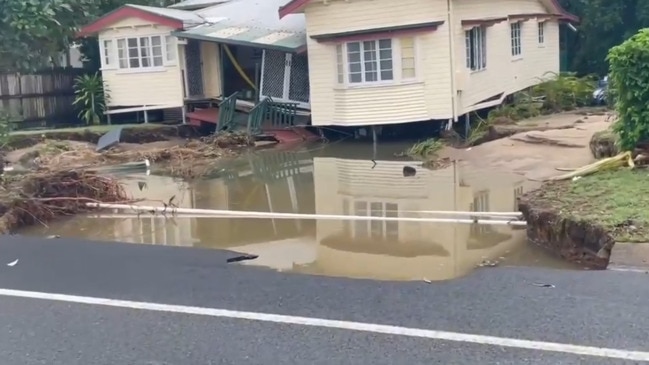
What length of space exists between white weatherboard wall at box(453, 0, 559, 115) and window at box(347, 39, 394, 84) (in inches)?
68.8

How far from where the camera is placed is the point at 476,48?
2197 cm

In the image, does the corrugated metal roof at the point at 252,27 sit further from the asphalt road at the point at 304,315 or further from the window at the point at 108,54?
the asphalt road at the point at 304,315

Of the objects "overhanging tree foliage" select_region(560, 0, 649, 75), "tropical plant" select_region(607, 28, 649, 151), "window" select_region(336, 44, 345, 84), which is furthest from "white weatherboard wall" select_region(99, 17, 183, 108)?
"overhanging tree foliage" select_region(560, 0, 649, 75)

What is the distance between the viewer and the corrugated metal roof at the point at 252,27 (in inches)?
861

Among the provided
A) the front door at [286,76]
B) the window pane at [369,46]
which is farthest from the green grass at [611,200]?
the front door at [286,76]

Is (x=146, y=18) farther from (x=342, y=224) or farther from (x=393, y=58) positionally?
(x=342, y=224)

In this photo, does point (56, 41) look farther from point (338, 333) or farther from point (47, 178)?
point (338, 333)

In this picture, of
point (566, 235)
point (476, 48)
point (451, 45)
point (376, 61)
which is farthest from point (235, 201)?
point (476, 48)

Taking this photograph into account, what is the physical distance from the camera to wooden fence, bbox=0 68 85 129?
998 inches

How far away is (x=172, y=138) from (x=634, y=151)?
51.6 feet

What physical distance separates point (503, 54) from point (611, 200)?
641 inches

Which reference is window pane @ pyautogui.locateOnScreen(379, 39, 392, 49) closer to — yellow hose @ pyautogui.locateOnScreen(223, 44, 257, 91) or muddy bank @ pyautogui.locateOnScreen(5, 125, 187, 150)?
yellow hose @ pyautogui.locateOnScreen(223, 44, 257, 91)

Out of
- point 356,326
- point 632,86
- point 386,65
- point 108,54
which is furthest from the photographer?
point 108,54

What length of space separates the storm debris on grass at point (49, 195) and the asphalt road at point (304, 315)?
333 centimetres
